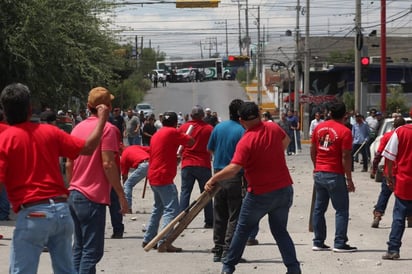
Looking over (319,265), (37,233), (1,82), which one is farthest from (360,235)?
(1,82)

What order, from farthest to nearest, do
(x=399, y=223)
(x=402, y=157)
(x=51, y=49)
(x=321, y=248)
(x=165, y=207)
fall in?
(x=51, y=49) < (x=165, y=207) < (x=321, y=248) < (x=402, y=157) < (x=399, y=223)

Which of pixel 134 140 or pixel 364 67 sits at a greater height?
pixel 364 67

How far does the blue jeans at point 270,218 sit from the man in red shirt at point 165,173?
2.63 meters

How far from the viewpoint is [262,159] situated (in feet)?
30.6

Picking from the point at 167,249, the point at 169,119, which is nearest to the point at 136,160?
the point at 169,119

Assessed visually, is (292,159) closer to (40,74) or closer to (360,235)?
(40,74)

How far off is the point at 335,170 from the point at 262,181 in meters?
2.46

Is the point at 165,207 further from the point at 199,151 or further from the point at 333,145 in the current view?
the point at 333,145

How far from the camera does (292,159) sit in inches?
1352

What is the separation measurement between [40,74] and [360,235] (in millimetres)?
12535

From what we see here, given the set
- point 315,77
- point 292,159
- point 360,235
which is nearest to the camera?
point 360,235

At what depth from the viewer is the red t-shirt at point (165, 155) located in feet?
39.7

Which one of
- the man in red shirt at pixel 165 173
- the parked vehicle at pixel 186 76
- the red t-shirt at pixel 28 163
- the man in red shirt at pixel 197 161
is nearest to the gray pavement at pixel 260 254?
the man in red shirt at pixel 165 173

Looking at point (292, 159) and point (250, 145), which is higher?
point (250, 145)
